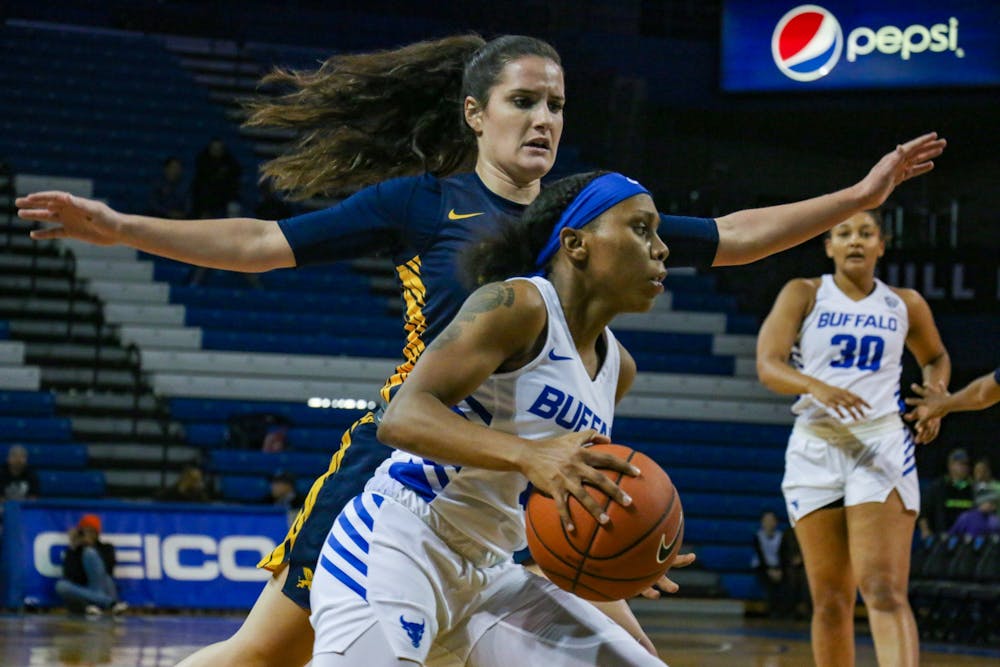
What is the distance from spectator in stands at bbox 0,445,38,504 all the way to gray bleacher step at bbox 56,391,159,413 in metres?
1.63

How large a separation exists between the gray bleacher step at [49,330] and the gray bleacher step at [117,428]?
43.7 inches

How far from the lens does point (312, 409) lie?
48.4ft

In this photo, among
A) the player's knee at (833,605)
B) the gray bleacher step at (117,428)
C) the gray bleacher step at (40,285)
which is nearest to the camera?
the player's knee at (833,605)

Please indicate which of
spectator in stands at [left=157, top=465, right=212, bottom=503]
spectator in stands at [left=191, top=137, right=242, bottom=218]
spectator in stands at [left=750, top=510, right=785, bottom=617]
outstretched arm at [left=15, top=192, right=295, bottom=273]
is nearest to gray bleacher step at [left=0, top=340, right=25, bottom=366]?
spectator in stands at [left=191, top=137, right=242, bottom=218]

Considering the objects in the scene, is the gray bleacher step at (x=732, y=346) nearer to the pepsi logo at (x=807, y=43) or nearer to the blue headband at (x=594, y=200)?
the pepsi logo at (x=807, y=43)

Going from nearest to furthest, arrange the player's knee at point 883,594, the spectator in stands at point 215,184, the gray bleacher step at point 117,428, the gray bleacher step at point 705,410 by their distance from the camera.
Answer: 1. the player's knee at point 883,594
2. the gray bleacher step at point 117,428
3. the spectator in stands at point 215,184
4. the gray bleacher step at point 705,410

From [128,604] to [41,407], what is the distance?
10.1ft

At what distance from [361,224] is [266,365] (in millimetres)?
11686

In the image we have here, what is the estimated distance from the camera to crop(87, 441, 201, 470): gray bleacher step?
1364 cm

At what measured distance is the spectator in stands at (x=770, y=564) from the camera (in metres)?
13.8

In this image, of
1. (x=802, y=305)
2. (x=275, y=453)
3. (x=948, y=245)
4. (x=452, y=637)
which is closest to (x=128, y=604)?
(x=275, y=453)

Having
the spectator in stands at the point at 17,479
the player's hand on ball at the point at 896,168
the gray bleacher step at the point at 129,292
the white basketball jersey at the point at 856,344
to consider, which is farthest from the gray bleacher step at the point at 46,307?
the player's hand on ball at the point at 896,168

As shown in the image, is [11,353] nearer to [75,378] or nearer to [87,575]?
[75,378]

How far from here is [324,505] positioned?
11.3ft
